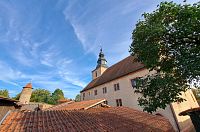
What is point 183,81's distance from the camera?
8008mm

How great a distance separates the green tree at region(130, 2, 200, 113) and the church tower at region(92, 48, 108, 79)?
29368mm

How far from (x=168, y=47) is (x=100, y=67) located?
3087cm

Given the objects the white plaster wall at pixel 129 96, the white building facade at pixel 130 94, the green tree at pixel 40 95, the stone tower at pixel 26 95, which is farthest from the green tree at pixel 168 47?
the green tree at pixel 40 95

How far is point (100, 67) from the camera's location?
38844 millimetres

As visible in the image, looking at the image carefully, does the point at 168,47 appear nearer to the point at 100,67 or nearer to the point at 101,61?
the point at 100,67

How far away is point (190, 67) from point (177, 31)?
2.45 m

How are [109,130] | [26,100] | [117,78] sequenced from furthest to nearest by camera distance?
1. [26,100]
2. [117,78]
3. [109,130]

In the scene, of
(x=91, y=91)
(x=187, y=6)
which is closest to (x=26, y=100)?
(x=91, y=91)

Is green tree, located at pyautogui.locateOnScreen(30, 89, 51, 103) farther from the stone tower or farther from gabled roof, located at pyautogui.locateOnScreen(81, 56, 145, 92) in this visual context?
gabled roof, located at pyautogui.locateOnScreen(81, 56, 145, 92)

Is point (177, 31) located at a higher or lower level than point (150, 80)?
higher

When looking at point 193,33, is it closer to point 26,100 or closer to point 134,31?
point 134,31

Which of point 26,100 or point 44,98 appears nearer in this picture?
point 26,100

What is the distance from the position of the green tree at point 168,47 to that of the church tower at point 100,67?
1156 inches

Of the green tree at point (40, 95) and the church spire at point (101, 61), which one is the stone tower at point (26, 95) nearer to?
the green tree at point (40, 95)
